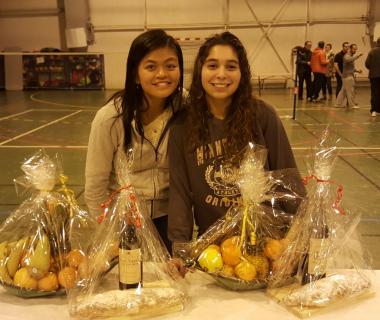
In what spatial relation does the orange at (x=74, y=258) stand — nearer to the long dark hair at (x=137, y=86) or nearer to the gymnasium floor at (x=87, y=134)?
the long dark hair at (x=137, y=86)

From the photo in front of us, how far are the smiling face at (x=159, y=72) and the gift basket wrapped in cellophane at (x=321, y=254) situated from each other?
77 centimetres

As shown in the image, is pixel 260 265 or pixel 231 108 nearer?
pixel 260 265

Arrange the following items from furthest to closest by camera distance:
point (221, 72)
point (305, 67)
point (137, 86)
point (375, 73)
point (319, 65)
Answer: point (305, 67)
point (319, 65)
point (375, 73)
point (137, 86)
point (221, 72)

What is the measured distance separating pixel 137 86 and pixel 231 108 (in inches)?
19.0

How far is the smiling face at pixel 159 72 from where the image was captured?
201cm

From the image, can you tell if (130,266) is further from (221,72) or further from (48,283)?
(221,72)

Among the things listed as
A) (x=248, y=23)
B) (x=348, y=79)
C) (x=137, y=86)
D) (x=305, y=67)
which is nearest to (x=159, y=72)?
(x=137, y=86)

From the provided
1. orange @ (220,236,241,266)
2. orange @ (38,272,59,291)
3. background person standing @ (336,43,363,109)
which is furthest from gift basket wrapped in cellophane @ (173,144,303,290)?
background person standing @ (336,43,363,109)

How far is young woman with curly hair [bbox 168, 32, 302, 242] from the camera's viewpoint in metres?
1.96

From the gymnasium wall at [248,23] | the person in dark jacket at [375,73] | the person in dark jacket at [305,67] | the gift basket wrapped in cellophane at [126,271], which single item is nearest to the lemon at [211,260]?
the gift basket wrapped in cellophane at [126,271]

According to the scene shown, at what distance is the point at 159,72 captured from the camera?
201cm

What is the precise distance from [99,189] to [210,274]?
2.91 feet

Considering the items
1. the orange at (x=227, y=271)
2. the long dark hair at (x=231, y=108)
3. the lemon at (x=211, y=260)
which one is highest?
the long dark hair at (x=231, y=108)

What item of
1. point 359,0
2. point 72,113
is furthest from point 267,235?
point 359,0
